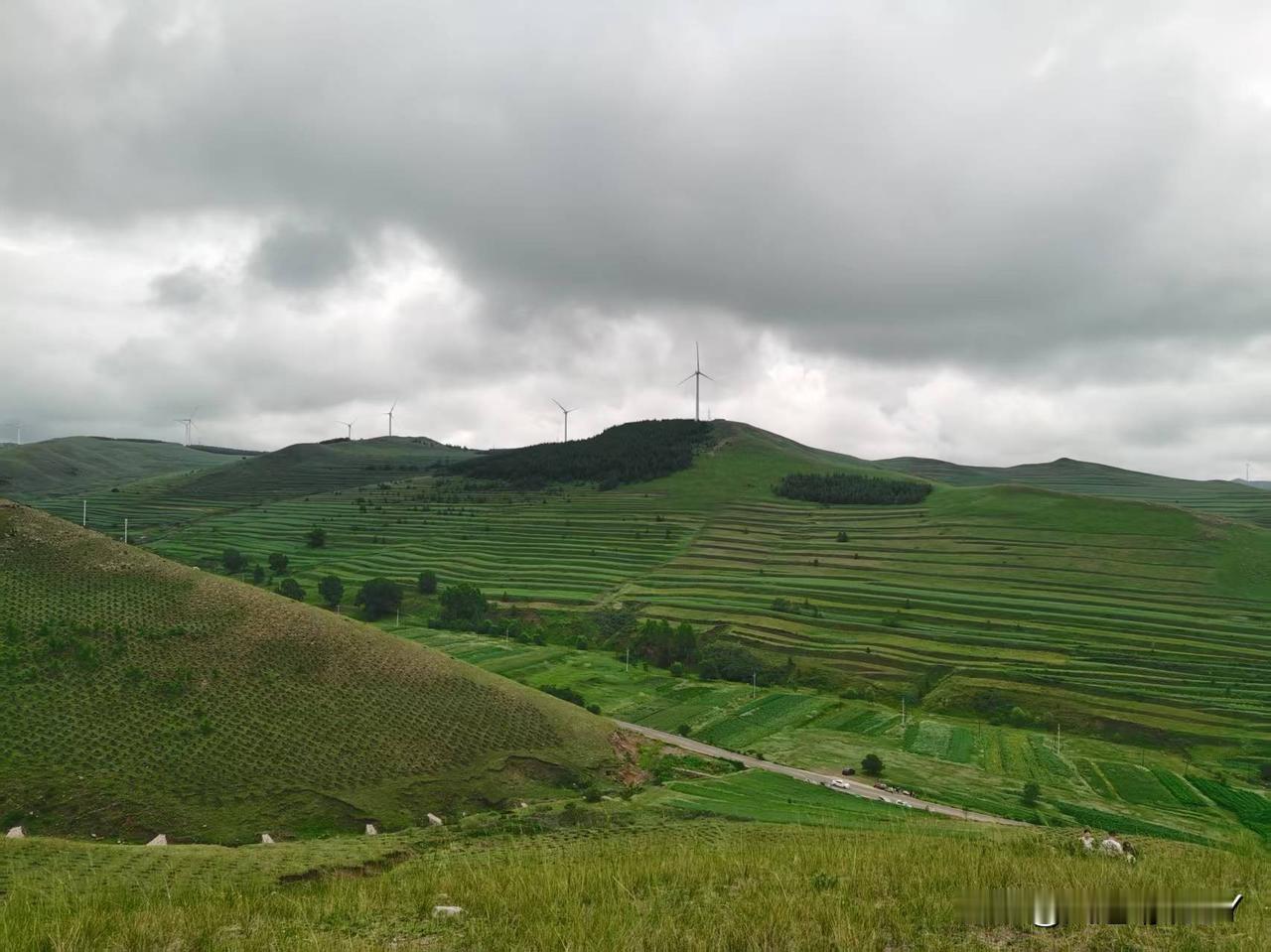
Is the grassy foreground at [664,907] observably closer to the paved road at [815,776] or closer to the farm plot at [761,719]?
the paved road at [815,776]

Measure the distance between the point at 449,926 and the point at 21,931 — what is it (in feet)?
17.9

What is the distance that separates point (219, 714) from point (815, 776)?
204 ft

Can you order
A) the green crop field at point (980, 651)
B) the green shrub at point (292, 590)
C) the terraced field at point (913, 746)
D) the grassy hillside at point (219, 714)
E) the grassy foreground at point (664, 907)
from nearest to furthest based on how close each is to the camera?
the grassy foreground at point (664, 907)
the grassy hillside at point (219, 714)
the terraced field at point (913, 746)
the green crop field at point (980, 651)
the green shrub at point (292, 590)

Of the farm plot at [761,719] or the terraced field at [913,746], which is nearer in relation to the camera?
the terraced field at [913,746]

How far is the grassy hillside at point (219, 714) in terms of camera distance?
50.3 meters

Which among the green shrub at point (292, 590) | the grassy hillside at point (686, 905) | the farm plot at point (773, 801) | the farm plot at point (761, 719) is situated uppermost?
the grassy hillside at point (686, 905)

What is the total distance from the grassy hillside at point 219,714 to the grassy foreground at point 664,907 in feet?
152

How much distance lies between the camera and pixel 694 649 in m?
134

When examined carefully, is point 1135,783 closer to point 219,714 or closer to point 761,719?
point 761,719

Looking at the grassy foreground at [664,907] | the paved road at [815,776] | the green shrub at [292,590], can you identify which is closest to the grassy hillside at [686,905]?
the grassy foreground at [664,907]

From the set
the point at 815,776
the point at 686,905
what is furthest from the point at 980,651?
the point at 686,905

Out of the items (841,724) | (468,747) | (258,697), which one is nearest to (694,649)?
(841,724)

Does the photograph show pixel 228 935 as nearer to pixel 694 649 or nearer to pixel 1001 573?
pixel 694 649

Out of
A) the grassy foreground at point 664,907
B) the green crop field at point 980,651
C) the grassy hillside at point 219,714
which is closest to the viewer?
the grassy foreground at point 664,907
